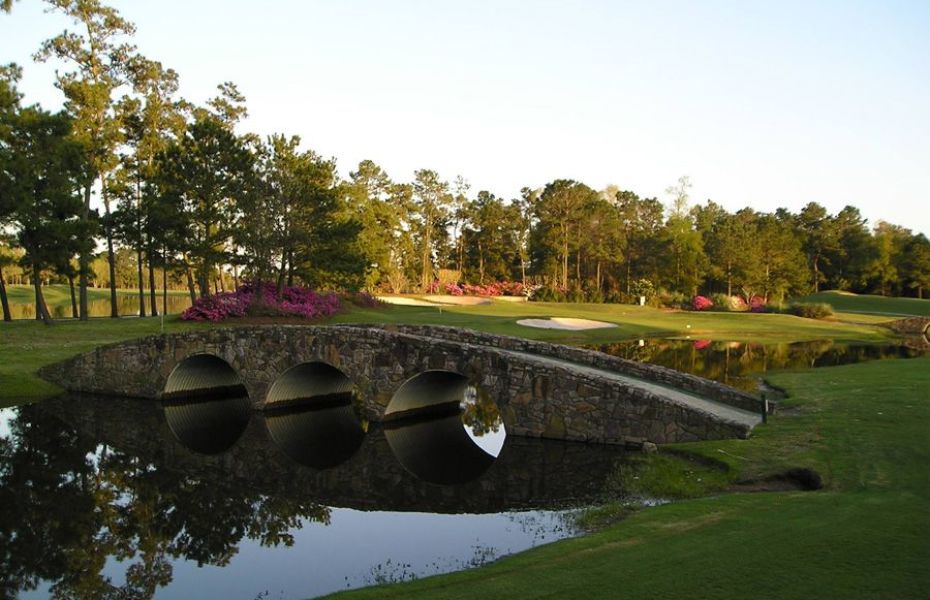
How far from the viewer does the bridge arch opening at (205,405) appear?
76.9ft

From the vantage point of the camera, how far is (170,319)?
139 ft

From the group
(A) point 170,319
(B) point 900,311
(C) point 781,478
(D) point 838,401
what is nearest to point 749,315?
(B) point 900,311

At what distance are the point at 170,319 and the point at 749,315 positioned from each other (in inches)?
1965

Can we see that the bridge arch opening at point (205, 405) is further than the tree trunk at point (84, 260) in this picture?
Result: No

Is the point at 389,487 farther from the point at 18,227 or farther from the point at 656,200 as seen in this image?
the point at 656,200

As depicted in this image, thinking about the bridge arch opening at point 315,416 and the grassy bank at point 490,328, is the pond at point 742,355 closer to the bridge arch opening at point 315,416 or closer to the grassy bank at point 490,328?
the grassy bank at point 490,328

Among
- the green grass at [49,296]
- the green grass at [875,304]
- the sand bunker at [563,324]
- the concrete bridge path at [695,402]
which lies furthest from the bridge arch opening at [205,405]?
the green grass at [49,296]

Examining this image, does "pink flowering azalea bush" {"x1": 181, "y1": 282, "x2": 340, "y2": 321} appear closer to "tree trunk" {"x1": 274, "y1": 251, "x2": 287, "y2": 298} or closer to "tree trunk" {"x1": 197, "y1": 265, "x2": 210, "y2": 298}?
"tree trunk" {"x1": 274, "y1": 251, "x2": 287, "y2": 298}

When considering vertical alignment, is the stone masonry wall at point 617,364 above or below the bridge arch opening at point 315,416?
above

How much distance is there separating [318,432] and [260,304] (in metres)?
20.7

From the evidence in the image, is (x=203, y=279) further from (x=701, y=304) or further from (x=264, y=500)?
(x=701, y=304)

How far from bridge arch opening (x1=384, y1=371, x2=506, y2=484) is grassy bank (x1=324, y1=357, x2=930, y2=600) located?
6.87 meters

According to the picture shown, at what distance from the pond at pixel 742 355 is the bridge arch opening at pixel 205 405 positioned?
20.2 metres

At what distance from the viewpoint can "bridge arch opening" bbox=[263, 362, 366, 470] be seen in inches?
842
